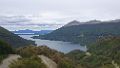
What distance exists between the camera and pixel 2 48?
33750 mm

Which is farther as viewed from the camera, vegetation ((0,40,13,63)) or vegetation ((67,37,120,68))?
vegetation ((67,37,120,68))

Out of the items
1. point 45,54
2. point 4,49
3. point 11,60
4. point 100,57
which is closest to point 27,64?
point 11,60

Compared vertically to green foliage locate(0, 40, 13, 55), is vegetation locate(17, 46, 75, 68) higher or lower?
lower

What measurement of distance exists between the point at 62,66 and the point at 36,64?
6.00m

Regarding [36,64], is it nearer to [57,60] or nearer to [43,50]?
[57,60]

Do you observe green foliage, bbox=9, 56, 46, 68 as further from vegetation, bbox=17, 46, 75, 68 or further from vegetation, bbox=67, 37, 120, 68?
vegetation, bbox=67, 37, 120, 68

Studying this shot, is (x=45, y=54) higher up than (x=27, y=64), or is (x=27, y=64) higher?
(x=27, y=64)

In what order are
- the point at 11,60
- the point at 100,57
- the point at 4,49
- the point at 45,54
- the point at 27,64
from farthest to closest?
1. the point at 100,57
2. the point at 45,54
3. the point at 4,49
4. the point at 11,60
5. the point at 27,64

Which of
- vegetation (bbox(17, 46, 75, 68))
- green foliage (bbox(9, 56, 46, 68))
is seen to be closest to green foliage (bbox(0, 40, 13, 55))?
vegetation (bbox(17, 46, 75, 68))

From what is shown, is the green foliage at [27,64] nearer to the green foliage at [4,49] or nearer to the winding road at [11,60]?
the winding road at [11,60]

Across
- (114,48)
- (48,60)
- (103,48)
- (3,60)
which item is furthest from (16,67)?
(103,48)

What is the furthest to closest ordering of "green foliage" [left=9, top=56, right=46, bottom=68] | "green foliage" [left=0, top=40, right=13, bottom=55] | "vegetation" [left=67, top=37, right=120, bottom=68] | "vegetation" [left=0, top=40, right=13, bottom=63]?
1. "vegetation" [left=67, top=37, right=120, bottom=68]
2. "green foliage" [left=0, top=40, right=13, bottom=55]
3. "vegetation" [left=0, top=40, right=13, bottom=63]
4. "green foliage" [left=9, top=56, right=46, bottom=68]

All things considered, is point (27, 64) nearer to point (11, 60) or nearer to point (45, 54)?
point (11, 60)

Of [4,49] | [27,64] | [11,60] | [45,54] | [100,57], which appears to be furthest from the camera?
[100,57]
